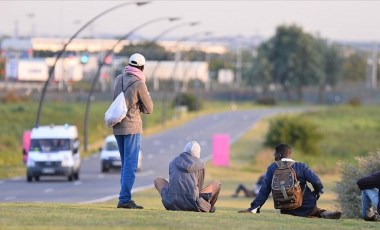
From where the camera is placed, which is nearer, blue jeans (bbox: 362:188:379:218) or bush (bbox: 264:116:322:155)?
blue jeans (bbox: 362:188:379:218)

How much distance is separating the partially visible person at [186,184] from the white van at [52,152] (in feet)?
98.6

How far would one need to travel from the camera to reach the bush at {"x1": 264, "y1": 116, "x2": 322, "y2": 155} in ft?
255

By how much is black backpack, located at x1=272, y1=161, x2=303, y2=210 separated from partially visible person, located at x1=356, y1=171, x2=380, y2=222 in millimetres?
1032

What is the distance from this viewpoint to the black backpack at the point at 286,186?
18.7 metres

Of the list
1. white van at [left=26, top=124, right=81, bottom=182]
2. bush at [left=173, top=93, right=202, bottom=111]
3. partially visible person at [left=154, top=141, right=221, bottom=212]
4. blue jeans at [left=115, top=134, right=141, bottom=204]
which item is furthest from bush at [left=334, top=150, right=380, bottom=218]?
bush at [left=173, top=93, right=202, bottom=111]

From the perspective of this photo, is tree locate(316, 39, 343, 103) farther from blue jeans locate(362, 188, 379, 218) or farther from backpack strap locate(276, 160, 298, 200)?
backpack strap locate(276, 160, 298, 200)

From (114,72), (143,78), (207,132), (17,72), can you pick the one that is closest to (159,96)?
(114,72)

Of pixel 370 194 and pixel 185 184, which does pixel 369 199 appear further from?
pixel 185 184

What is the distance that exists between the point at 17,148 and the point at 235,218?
184ft

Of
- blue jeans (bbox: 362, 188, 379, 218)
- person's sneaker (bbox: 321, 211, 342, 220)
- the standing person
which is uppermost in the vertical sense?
the standing person

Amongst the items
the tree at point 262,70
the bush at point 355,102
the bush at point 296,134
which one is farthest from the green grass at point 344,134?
the tree at point 262,70

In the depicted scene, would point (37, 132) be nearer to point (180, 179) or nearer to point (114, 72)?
point (180, 179)

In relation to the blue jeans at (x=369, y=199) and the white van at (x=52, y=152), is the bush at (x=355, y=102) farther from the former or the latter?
the blue jeans at (x=369, y=199)

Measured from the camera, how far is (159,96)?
144250mm
